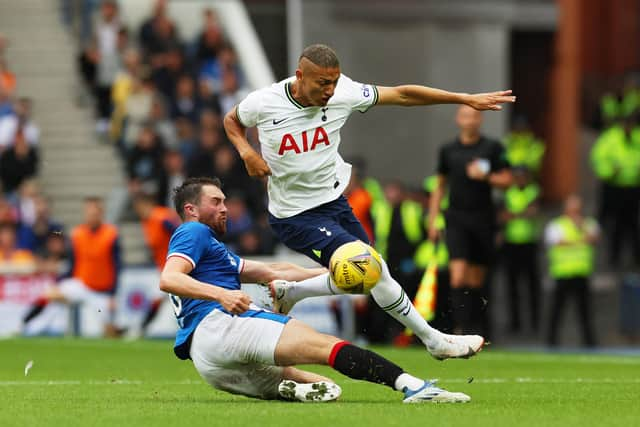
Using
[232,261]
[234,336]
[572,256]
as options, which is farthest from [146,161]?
[234,336]

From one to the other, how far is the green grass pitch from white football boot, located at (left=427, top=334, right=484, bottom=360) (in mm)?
314

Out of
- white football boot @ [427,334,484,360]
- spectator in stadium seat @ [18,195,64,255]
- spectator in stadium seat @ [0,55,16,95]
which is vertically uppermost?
spectator in stadium seat @ [0,55,16,95]

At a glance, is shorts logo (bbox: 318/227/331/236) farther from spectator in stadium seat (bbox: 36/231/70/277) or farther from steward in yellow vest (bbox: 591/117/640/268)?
steward in yellow vest (bbox: 591/117/640/268)

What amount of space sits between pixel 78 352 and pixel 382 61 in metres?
13.5

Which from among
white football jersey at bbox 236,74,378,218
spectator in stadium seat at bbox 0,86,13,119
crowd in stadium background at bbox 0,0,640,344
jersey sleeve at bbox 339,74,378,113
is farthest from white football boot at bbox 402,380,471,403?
spectator in stadium seat at bbox 0,86,13,119

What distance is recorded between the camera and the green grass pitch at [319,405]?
8.88 m

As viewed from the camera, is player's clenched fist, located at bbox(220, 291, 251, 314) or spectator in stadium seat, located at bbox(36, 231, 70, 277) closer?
player's clenched fist, located at bbox(220, 291, 251, 314)

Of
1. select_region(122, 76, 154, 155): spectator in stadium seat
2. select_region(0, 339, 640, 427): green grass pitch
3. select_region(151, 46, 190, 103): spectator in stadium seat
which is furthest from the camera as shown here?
select_region(151, 46, 190, 103): spectator in stadium seat

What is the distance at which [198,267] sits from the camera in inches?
392

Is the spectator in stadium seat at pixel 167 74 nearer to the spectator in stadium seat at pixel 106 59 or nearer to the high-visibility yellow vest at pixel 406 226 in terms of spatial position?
the spectator in stadium seat at pixel 106 59

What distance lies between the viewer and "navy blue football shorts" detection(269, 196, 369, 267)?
11.1 metres

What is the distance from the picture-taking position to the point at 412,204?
70.9 feet

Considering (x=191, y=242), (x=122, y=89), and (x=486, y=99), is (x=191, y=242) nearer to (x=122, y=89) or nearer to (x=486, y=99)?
(x=486, y=99)

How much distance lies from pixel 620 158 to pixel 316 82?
1470 centimetres
